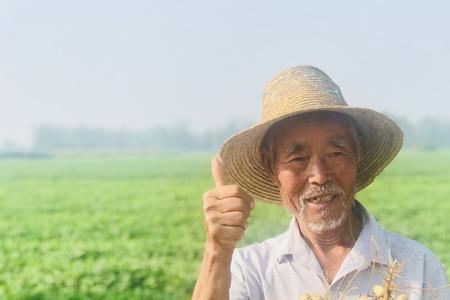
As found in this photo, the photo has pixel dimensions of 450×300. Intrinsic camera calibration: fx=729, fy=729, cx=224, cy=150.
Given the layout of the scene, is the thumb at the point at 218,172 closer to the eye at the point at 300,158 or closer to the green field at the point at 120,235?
the eye at the point at 300,158

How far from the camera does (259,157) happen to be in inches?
84.5

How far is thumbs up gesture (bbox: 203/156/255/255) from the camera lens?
169 cm

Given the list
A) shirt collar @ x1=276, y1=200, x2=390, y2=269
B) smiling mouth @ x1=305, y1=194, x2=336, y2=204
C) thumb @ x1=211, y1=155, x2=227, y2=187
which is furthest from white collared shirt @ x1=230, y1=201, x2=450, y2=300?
thumb @ x1=211, y1=155, x2=227, y2=187

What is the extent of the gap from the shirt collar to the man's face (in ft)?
0.22

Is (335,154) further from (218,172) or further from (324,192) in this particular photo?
(218,172)

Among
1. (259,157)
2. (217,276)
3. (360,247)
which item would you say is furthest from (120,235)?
(217,276)

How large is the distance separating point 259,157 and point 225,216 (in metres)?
0.48

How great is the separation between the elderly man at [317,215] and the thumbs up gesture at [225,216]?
24 millimetres

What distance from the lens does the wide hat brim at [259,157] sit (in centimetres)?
Result: 202

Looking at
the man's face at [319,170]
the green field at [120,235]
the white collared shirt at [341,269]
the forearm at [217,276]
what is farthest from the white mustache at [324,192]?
the green field at [120,235]

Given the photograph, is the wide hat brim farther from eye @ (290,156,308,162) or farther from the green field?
the green field

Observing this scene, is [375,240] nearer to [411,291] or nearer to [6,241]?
[411,291]

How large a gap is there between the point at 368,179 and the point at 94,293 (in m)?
3.59

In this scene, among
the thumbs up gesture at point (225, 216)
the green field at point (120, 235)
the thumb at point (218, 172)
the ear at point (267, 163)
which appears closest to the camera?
the thumbs up gesture at point (225, 216)
